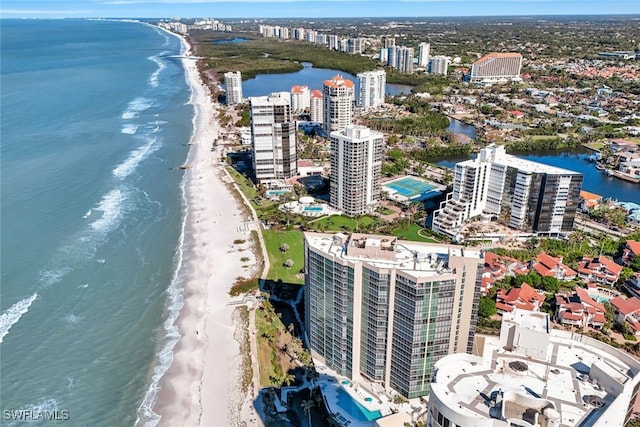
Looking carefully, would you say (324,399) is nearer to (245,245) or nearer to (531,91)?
(245,245)

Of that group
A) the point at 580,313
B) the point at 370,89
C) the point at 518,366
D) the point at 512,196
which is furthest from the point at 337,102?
the point at 518,366

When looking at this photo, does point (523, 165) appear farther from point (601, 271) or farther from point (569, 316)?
point (569, 316)

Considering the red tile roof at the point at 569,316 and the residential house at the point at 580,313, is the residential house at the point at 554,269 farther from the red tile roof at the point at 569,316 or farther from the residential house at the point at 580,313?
the red tile roof at the point at 569,316

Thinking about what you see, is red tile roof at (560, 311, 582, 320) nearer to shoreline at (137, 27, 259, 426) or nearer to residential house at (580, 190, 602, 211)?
shoreline at (137, 27, 259, 426)

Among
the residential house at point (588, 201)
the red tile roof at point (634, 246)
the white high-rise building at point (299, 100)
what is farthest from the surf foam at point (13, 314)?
the white high-rise building at point (299, 100)

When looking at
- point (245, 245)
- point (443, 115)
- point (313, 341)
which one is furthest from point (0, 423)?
point (443, 115)

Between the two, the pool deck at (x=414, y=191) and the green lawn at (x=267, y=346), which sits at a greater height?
the pool deck at (x=414, y=191)
